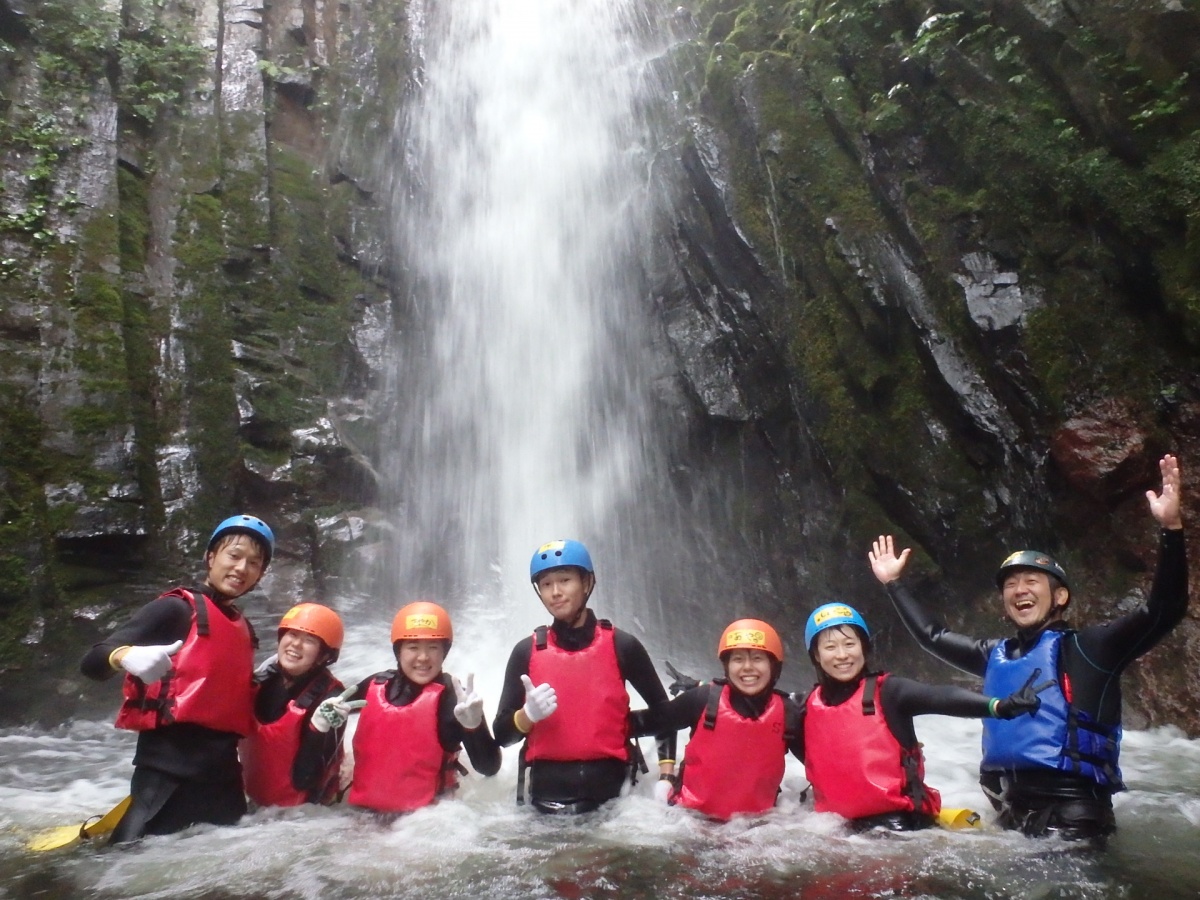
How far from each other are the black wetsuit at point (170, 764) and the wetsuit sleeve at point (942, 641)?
160 inches

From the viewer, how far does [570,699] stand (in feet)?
14.8

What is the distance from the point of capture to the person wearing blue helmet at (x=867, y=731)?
4.01 m

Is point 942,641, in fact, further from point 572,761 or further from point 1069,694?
point 572,761

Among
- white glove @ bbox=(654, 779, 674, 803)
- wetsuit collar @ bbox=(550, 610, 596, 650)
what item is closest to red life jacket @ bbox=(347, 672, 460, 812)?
wetsuit collar @ bbox=(550, 610, 596, 650)

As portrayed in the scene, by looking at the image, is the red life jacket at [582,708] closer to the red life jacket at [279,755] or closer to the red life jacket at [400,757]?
the red life jacket at [400,757]

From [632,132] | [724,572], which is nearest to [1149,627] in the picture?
[724,572]

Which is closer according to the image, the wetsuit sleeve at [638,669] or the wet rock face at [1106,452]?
the wetsuit sleeve at [638,669]

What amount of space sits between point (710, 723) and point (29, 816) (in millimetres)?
4460

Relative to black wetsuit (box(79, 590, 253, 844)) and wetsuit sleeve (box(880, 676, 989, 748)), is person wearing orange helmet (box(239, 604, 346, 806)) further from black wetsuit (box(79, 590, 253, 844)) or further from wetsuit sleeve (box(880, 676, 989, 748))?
wetsuit sleeve (box(880, 676, 989, 748))

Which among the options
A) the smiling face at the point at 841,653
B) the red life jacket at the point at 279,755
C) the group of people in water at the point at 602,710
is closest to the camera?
the group of people in water at the point at 602,710

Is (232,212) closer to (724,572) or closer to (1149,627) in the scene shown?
(724,572)

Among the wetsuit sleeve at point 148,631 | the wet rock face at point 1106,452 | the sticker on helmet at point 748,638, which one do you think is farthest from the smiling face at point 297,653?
the wet rock face at point 1106,452

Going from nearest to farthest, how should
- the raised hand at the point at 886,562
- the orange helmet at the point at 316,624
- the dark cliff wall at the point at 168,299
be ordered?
the orange helmet at the point at 316,624 < the raised hand at the point at 886,562 < the dark cliff wall at the point at 168,299

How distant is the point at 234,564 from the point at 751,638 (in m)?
2.98
